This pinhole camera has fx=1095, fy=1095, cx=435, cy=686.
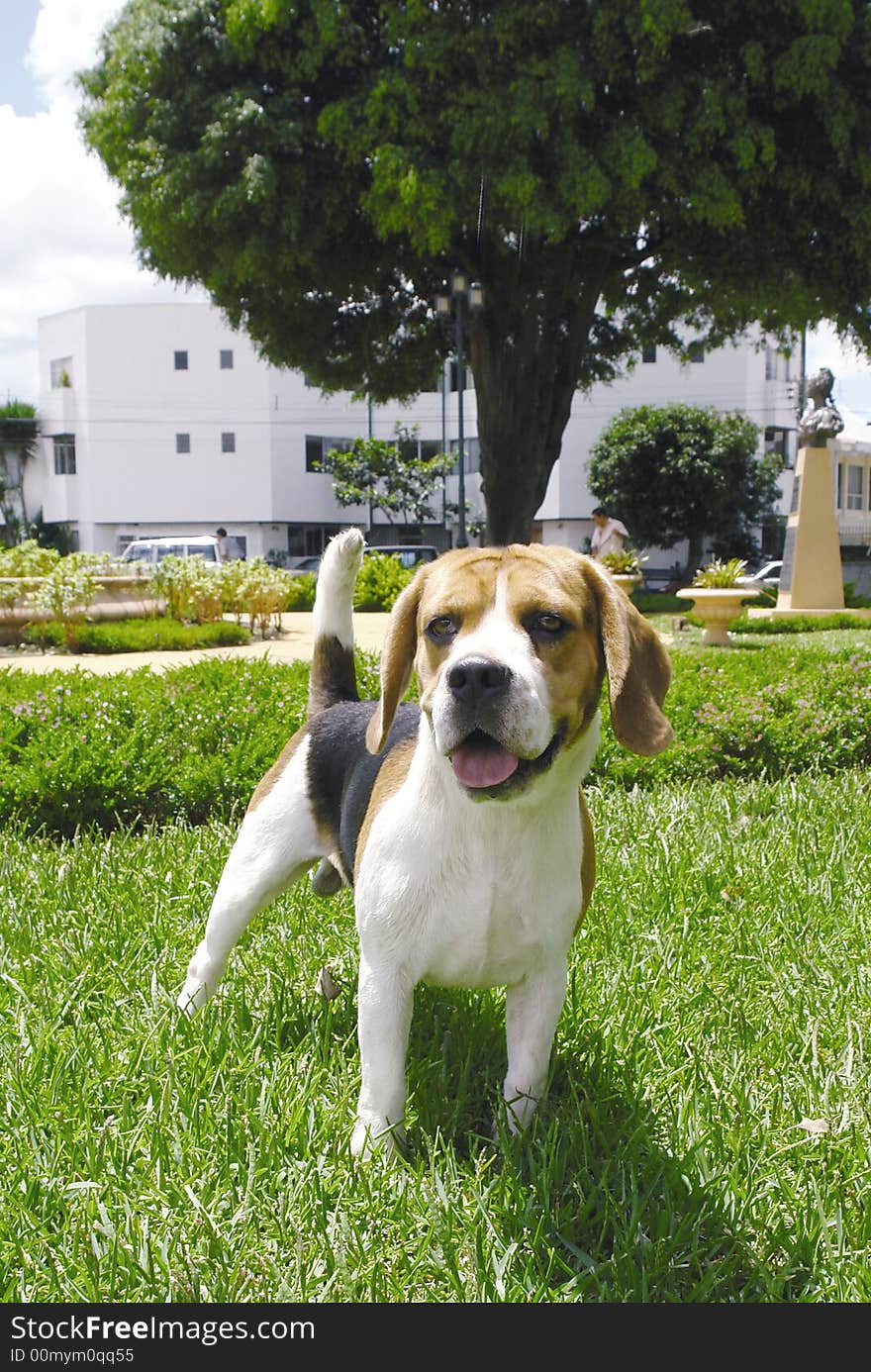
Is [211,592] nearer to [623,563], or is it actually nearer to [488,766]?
[623,563]

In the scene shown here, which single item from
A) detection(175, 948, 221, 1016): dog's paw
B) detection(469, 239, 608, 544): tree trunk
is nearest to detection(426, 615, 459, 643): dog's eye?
detection(175, 948, 221, 1016): dog's paw

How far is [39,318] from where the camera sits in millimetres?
50375

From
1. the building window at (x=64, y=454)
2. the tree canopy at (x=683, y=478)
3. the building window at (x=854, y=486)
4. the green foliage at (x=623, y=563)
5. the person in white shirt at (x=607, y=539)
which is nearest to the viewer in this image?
the green foliage at (x=623, y=563)

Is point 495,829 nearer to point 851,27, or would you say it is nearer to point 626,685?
point 626,685

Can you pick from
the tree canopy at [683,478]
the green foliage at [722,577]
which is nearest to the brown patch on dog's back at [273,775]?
the green foliage at [722,577]

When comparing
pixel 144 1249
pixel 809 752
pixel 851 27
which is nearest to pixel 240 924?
pixel 144 1249

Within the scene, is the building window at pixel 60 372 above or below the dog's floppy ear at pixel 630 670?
above

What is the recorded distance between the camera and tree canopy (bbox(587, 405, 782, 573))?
37094mm

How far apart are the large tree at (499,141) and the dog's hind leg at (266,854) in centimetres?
1368

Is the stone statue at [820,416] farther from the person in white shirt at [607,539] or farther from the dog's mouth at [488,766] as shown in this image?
the dog's mouth at [488,766]

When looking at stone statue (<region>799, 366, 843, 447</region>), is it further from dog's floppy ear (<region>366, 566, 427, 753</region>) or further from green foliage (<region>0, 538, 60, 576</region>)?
dog's floppy ear (<region>366, 566, 427, 753</region>)

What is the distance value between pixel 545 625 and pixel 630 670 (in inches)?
9.8

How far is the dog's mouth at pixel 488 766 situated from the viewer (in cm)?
201

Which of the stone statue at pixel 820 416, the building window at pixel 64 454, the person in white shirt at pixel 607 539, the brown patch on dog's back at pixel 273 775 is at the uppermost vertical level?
the building window at pixel 64 454
